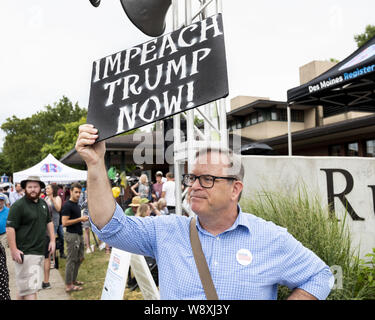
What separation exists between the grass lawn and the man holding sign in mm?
4418

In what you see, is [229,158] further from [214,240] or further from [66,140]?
[66,140]

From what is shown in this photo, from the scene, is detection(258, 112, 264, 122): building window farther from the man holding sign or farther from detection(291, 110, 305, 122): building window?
the man holding sign

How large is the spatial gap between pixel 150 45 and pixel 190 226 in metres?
0.90

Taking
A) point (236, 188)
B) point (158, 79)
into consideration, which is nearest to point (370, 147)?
point (236, 188)

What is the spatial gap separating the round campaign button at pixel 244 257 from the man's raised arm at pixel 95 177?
24.7 inches

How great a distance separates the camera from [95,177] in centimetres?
160

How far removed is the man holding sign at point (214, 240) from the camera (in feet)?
5.38

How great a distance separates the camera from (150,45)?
173cm

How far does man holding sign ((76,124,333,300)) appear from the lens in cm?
164

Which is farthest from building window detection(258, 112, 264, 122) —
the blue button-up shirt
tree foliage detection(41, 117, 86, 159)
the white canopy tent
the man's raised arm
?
tree foliage detection(41, 117, 86, 159)

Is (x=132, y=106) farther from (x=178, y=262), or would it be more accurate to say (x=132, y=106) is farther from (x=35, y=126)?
(x=35, y=126)

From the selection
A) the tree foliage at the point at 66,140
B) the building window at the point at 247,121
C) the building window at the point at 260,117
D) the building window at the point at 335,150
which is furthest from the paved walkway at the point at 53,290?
the tree foliage at the point at 66,140

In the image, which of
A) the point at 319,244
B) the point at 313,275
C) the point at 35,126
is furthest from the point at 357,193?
the point at 35,126

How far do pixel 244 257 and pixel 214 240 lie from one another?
164 mm
